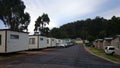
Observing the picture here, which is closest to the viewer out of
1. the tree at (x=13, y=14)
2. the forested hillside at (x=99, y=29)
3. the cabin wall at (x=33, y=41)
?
the cabin wall at (x=33, y=41)

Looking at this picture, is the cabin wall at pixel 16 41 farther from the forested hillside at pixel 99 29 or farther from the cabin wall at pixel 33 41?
the forested hillside at pixel 99 29

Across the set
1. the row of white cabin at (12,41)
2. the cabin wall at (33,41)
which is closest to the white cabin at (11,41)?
the row of white cabin at (12,41)

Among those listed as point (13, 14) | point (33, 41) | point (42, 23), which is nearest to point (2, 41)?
point (33, 41)

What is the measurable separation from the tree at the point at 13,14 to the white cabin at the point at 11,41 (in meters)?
30.5

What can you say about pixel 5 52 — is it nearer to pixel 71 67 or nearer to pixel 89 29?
pixel 71 67

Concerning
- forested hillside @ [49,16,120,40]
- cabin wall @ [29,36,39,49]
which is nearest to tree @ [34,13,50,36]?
forested hillside @ [49,16,120,40]

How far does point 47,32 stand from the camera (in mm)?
119438

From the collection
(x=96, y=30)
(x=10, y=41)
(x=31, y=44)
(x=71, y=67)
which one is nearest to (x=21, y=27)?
(x=31, y=44)

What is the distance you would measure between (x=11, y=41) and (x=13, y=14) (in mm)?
43155

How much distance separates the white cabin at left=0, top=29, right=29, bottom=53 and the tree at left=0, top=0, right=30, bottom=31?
100 ft

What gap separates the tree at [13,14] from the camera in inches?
2653

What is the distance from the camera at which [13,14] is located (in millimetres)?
74375

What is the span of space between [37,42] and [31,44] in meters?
1.33

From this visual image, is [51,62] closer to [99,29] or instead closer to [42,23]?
[42,23]
